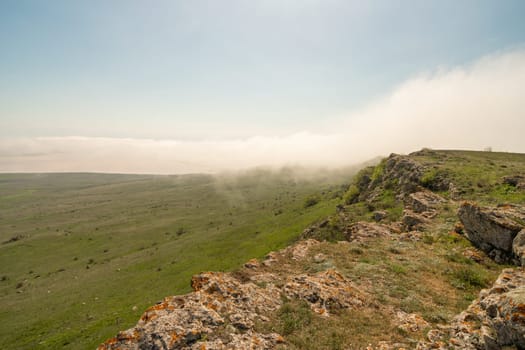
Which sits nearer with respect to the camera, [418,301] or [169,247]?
[418,301]

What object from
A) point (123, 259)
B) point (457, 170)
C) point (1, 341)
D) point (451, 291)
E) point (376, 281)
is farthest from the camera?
point (123, 259)

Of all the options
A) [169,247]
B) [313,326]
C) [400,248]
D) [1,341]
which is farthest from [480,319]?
[169,247]

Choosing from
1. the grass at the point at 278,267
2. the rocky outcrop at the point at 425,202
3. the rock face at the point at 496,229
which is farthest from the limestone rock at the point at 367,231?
the rock face at the point at 496,229

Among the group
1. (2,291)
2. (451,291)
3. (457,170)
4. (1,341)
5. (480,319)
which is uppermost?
(457,170)

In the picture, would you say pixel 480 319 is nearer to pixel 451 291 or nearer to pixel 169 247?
pixel 451 291

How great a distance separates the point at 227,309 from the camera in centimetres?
1191

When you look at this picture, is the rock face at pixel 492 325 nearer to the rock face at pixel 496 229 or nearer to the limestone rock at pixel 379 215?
the rock face at pixel 496 229

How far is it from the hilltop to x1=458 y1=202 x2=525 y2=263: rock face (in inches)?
3.1

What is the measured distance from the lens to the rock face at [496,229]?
58.4 feet

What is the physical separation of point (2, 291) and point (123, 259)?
26.8 meters

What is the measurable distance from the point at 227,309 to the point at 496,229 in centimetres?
2134

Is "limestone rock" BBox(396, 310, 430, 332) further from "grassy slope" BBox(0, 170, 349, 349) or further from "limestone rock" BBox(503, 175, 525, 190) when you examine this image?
"grassy slope" BBox(0, 170, 349, 349)

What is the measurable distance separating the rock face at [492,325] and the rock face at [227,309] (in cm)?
477

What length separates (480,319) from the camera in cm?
938
